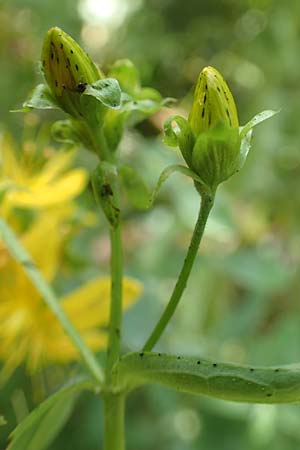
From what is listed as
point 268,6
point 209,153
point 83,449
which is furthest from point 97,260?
point 268,6

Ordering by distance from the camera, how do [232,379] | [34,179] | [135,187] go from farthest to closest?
[34,179] < [135,187] < [232,379]

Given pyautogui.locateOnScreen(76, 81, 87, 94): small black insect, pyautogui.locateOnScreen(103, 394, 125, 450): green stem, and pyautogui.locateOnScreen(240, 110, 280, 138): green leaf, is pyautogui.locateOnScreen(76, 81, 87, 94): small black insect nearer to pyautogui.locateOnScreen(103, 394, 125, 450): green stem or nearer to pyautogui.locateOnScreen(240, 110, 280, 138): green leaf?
pyautogui.locateOnScreen(240, 110, 280, 138): green leaf

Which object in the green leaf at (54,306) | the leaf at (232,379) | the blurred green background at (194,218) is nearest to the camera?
the leaf at (232,379)

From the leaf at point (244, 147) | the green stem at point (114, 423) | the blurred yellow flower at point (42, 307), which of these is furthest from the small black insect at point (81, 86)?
the blurred yellow flower at point (42, 307)

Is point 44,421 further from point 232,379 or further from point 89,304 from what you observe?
point 89,304

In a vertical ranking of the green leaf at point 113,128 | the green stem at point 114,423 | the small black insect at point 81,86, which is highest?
the small black insect at point 81,86

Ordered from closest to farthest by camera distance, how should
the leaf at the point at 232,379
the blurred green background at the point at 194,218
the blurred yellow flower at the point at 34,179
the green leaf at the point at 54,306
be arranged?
1. the leaf at the point at 232,379
2. the green leaf at the point at 54,306
3. the blurred yellow flower at the point at 34,179
4. the blurred green background at the point at 194,218

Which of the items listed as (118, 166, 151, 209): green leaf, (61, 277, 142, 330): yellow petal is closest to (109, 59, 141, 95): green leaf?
(118, 166, 151, 209): green leaf

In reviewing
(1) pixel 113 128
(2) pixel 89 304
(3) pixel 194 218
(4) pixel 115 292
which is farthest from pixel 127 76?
(3) pixel 194 218

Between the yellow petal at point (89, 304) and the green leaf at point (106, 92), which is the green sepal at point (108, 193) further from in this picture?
the yellow petal at point (89, 304)
